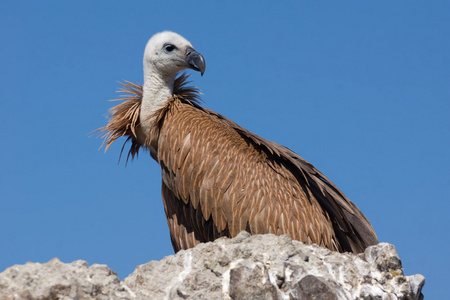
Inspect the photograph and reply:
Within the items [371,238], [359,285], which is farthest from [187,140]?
[359,285]

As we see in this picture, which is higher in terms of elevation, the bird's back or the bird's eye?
the bird's eye

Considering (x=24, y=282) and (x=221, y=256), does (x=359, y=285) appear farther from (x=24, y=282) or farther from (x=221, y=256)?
(x=24, y=282)

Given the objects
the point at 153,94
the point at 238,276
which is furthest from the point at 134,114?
the point at 238,276

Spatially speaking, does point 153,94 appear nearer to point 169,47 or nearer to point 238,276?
point 169,47

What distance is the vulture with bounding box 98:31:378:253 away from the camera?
24.7 feet

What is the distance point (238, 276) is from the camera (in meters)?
5.25

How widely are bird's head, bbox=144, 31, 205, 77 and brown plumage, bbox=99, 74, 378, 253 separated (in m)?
0.71

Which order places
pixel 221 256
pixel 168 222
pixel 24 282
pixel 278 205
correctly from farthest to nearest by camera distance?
1. pixel 168 222
2. pixel 278 205
3. pixel 221 256
4. pixel 24 282

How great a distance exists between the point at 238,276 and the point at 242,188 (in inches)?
96.2

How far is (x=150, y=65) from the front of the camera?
8773 mm

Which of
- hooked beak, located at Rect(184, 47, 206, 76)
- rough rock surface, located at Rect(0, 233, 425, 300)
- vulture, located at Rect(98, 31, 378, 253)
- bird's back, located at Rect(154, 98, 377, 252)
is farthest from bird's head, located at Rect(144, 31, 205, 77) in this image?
rough rock surface, located at Rect(0, 233, 425, 300)

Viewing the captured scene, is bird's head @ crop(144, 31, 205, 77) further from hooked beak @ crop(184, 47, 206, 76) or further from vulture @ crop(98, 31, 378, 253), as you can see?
vulture @ crop(98, 31, 378, 253)

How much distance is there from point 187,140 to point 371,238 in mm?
2154

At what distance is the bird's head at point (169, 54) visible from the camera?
8.68m
